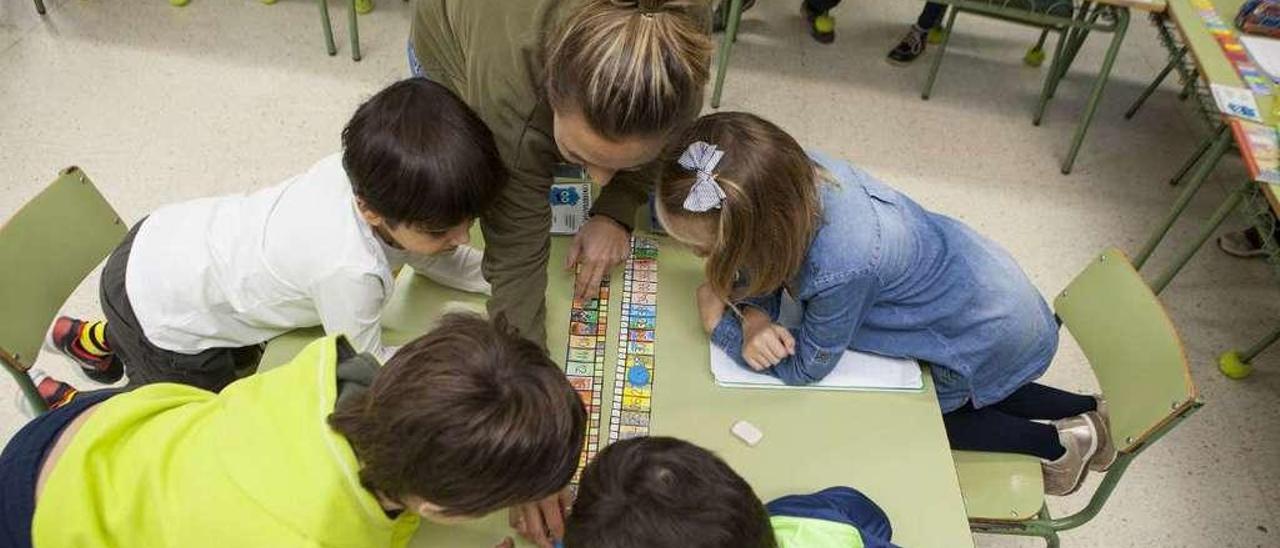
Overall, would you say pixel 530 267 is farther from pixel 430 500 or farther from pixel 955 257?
pixel 955 257

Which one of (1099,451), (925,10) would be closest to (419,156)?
(1099,451)

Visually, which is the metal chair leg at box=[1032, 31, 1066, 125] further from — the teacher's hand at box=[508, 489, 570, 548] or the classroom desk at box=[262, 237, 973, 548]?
the teacher's hand at box=[508, 489, 570, 548]

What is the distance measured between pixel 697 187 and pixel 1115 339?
809 millimetres

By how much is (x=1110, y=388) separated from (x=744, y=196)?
0.75 metres

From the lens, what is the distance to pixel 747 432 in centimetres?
123

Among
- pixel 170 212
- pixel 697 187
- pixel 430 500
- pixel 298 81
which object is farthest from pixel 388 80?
pixel 430 500

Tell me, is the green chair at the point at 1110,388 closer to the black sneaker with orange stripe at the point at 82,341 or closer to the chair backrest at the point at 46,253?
the chair backrest at the point at 46,253

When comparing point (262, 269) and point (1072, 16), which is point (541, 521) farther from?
point (1072, 16)

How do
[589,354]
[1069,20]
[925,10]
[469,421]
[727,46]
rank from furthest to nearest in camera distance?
[925,10] → [727,46] → [1069,20] → [589,354] → [469,421]

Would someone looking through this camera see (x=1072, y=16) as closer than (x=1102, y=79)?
No

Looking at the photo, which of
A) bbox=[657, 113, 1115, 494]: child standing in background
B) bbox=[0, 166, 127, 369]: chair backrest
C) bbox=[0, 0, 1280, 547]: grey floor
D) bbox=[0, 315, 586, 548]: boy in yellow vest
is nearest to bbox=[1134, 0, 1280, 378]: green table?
bbox=[0, 0, 1280, 547]: grey floor

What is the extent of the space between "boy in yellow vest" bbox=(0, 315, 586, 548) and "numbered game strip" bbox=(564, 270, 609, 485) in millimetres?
300

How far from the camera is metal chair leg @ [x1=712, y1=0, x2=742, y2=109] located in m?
2.81

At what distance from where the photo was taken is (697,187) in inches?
45.0
